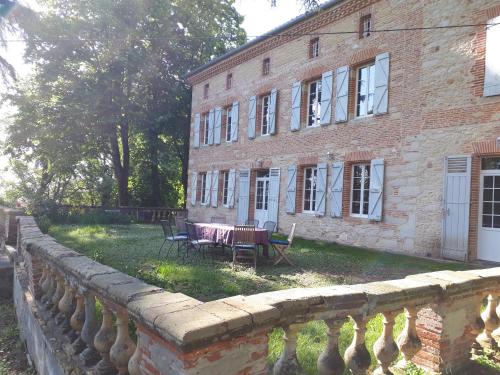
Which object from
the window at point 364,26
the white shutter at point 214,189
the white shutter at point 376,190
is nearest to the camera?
the white shutter at point 376,190

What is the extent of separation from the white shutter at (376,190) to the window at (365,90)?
161 centimetres

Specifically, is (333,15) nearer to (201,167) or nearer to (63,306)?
(201,167)

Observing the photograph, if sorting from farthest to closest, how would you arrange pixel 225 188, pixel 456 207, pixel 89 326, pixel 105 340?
pixel 225 188, pixel 456 207, pixel 89 326, pixel 105 340

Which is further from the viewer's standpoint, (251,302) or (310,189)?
(310,189)

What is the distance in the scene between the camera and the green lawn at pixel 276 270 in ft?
12.9

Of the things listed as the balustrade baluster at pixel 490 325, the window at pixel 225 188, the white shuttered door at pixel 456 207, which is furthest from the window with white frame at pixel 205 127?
the balustrade baluster at pixel 490 325

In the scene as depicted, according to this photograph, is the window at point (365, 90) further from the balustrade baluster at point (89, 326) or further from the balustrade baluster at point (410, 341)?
the balustrade baluster at point (89, 326)

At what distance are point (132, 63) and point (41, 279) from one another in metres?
16.8

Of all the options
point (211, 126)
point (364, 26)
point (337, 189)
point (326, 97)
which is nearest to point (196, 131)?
point (211, 126)

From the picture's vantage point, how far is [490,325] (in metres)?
2.90

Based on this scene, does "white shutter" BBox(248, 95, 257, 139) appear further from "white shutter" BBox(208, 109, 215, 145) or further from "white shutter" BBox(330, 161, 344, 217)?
"white shutter" BBox(330, 161, 344, 217)

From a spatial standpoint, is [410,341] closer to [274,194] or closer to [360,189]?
[360,189]

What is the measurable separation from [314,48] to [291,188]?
4.69 m

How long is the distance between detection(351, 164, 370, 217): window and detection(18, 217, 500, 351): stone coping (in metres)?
8.33
